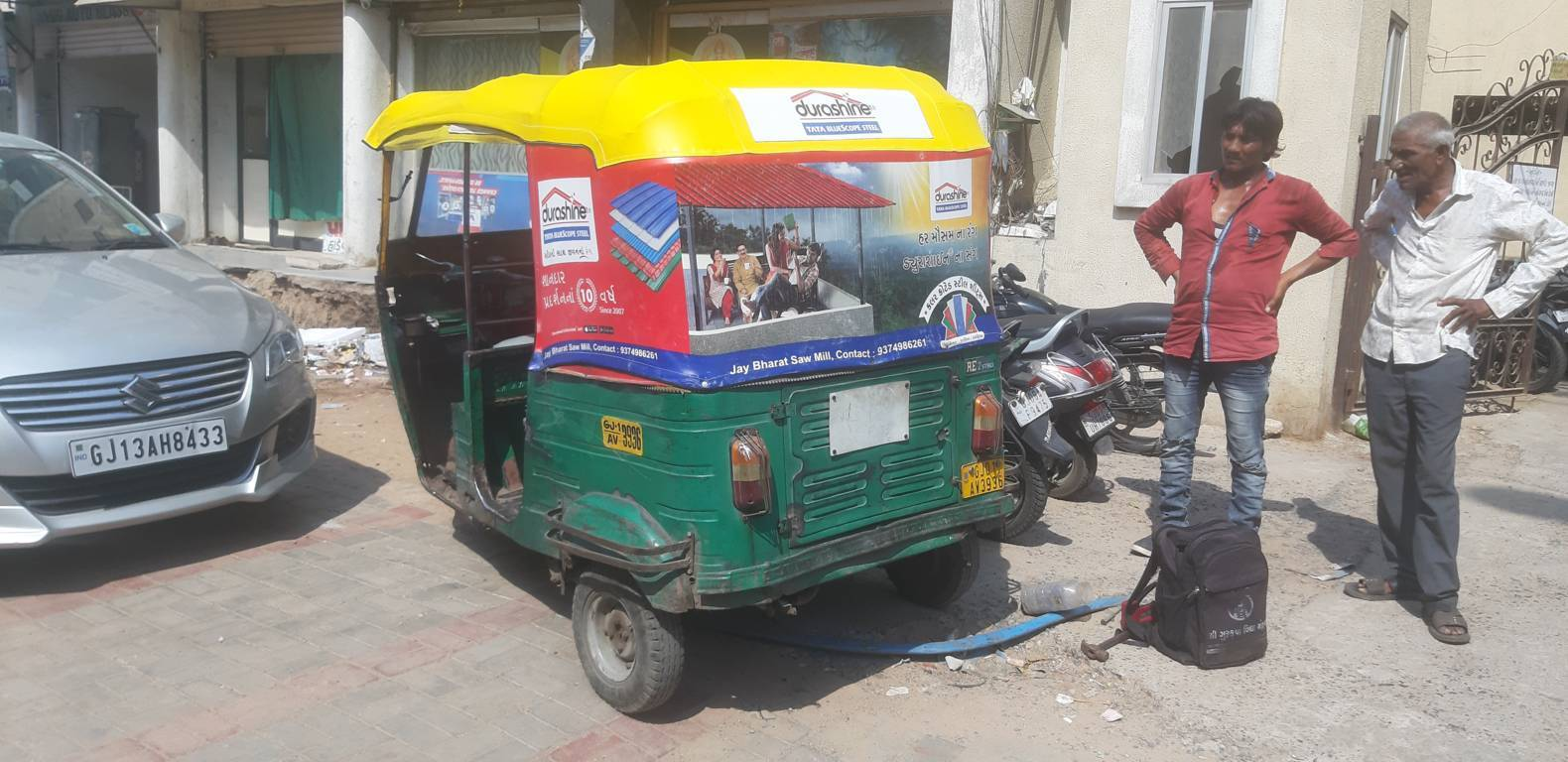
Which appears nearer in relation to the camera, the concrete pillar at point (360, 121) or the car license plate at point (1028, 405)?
the car license plate at point (1028, 405)

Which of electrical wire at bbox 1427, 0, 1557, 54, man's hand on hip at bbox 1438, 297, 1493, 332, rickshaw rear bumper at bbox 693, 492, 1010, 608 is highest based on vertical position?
electrical wire at bbox 1427, 0, 1557, 54

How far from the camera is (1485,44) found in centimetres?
1351

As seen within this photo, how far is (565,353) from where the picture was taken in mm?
3980

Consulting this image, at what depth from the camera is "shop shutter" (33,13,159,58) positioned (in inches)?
Result: 648

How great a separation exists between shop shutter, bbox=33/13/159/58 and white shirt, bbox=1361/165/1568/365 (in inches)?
625

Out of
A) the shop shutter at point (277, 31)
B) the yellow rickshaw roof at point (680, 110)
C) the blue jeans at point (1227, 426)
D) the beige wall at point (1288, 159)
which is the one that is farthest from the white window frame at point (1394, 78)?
the shop shutter at point (277, 31)

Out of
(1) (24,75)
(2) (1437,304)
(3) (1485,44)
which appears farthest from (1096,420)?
(1) (24,75)

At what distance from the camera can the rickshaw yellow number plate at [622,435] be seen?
12.2ft

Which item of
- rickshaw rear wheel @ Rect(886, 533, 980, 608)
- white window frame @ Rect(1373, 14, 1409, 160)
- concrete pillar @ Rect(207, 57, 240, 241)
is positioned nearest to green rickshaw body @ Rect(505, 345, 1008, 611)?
rickshaw rear wheel @ Rect(886, 533, 980, 608)

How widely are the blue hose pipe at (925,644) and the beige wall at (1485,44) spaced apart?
11.3m

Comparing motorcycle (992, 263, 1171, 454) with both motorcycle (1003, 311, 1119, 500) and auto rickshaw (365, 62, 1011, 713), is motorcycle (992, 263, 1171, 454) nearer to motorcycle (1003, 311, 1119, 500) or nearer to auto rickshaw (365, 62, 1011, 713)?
motorcycle (1003, 311, 1119, 500)

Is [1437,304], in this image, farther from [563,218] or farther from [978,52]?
[978,52]

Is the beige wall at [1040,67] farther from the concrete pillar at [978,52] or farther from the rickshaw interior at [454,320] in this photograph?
the rickshaw interior at [454,320]

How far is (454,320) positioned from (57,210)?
2224 mm
